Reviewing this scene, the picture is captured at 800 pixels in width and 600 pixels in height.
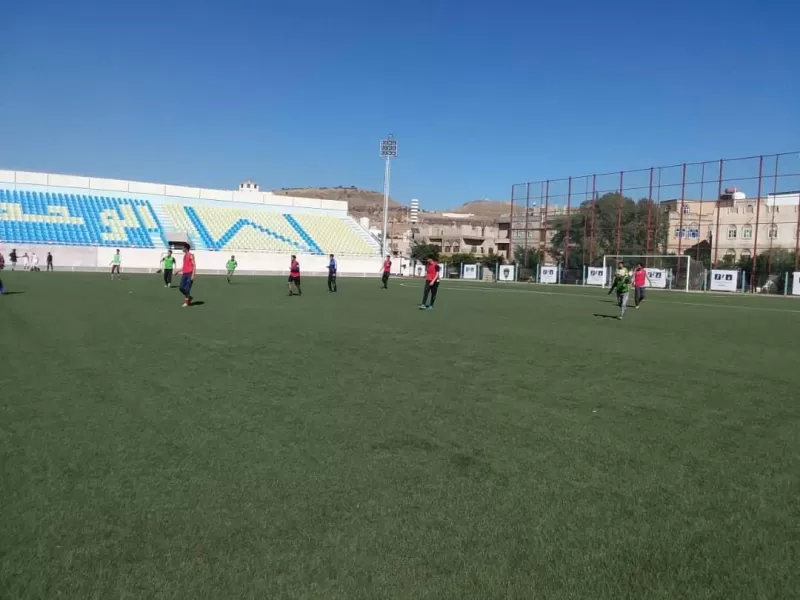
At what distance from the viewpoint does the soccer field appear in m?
3.15

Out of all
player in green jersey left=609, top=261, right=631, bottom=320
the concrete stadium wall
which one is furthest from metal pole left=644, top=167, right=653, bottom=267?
player in green jersey left=609, top=261, right=631, bottom=320

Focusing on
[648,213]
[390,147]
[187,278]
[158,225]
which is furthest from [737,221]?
[187,278]

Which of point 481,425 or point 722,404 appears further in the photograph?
point 722,404

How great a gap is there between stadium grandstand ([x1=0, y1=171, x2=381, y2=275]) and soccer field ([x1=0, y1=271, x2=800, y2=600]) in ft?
141

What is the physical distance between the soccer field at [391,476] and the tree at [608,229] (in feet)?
155

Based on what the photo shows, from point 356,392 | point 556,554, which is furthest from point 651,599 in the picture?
point 356,392

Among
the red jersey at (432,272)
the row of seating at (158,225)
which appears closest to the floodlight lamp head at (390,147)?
the row of seating at (158,225)

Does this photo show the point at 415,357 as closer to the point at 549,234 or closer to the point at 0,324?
the point at 0,324

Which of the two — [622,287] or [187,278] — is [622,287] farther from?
[187,278]

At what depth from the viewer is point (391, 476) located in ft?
14.6

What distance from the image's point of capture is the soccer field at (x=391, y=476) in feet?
10.3

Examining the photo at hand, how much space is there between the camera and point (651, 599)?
117 inches

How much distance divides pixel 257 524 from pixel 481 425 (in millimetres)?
2717

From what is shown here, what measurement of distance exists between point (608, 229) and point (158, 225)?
128 ft
